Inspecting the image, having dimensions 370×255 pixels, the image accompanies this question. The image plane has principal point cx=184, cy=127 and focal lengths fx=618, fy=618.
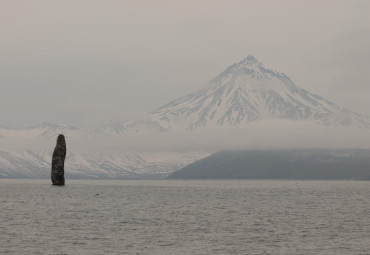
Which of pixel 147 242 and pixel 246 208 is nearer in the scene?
pixel 147 242

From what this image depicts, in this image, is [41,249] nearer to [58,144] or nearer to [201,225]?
[201,225]

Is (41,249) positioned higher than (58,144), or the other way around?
(58,144)

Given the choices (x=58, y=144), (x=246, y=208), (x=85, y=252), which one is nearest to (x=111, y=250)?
(x=85, y=252)

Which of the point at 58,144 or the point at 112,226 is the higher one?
the point at 58,144

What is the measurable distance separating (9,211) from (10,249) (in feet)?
141

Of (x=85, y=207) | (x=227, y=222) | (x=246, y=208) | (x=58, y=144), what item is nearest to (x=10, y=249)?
(x=227, y=222)

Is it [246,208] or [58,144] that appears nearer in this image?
[246,208]

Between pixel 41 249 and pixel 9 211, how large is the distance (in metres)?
43.6

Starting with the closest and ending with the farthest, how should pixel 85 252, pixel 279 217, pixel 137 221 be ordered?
pixel 85 252 < pixel 137 221 < pixel 279 217

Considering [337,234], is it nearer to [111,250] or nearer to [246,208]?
[111,250]

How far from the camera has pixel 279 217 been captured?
97.4m

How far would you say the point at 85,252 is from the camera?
60.4 m

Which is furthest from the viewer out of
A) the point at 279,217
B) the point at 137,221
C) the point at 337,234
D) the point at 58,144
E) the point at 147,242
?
the point at 58,144

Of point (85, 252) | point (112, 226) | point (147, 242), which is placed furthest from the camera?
point (112, 226)
